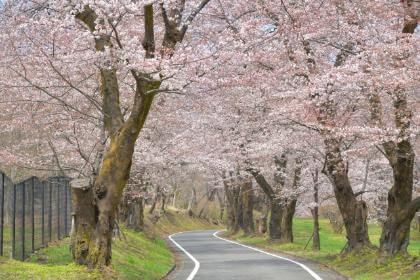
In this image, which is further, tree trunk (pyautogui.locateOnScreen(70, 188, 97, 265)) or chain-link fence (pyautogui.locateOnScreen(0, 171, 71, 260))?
chain-link fence (pyautogui.locateOnScreen(0, 171, 71, 260))

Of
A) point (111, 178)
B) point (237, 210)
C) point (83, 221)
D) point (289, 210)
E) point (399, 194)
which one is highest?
point (111, 178)

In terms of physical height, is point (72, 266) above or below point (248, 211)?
below

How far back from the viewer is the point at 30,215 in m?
15.9

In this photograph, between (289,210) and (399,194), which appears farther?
(289,210)

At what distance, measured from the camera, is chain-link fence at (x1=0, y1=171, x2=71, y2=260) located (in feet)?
44.4

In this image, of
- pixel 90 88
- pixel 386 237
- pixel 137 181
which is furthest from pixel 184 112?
pixel 386 237

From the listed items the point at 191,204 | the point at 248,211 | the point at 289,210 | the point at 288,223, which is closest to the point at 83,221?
the point at 289,210

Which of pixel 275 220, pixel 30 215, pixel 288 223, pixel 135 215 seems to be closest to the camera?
pixel 30 215

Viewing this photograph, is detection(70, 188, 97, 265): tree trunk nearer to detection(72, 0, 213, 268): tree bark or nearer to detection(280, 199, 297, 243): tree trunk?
detection(72, 0, 213, 268): tree bark

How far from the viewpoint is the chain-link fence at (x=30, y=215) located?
13.5 metres

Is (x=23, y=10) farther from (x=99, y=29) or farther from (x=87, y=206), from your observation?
(x=87, y=206)

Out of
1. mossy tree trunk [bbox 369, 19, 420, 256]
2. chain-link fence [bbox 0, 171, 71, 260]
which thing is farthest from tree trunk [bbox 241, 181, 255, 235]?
mossy tree trunk [bbox 369, 19, 420, 256]

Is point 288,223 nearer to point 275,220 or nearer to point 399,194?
point 275,220

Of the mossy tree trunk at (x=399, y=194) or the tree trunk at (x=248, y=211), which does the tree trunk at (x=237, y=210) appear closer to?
the tree trunk at (x=248, y=211)
